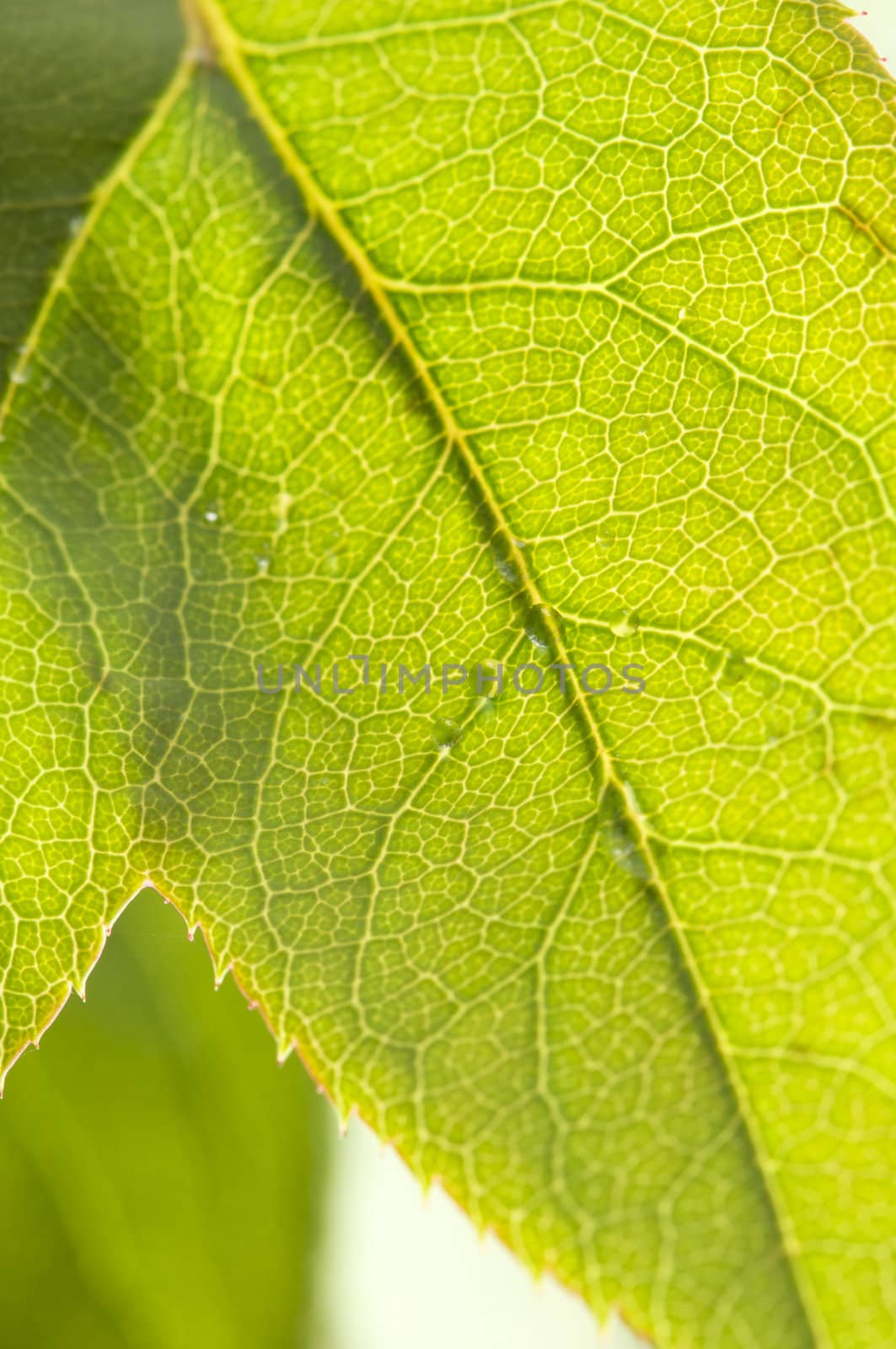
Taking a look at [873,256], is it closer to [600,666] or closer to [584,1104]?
[600,666]

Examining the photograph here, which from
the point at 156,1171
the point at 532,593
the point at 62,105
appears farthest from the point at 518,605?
the point at 156,1171

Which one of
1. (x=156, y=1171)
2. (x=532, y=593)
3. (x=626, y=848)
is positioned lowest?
(x=156, y=1171)

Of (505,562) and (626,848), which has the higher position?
(505,562)

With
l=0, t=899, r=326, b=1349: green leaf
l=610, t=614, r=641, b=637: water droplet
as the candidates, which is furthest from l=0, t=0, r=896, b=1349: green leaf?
l=0, t=899, r=326, b=1349: green leaf

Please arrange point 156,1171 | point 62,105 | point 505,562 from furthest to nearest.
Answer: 1. point 156,1171
2. point 505,562
3. point 62,105

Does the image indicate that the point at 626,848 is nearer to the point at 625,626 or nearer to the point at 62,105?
the point at 625,626

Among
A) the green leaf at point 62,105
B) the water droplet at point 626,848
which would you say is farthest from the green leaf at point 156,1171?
the green leaf at point 62,105
